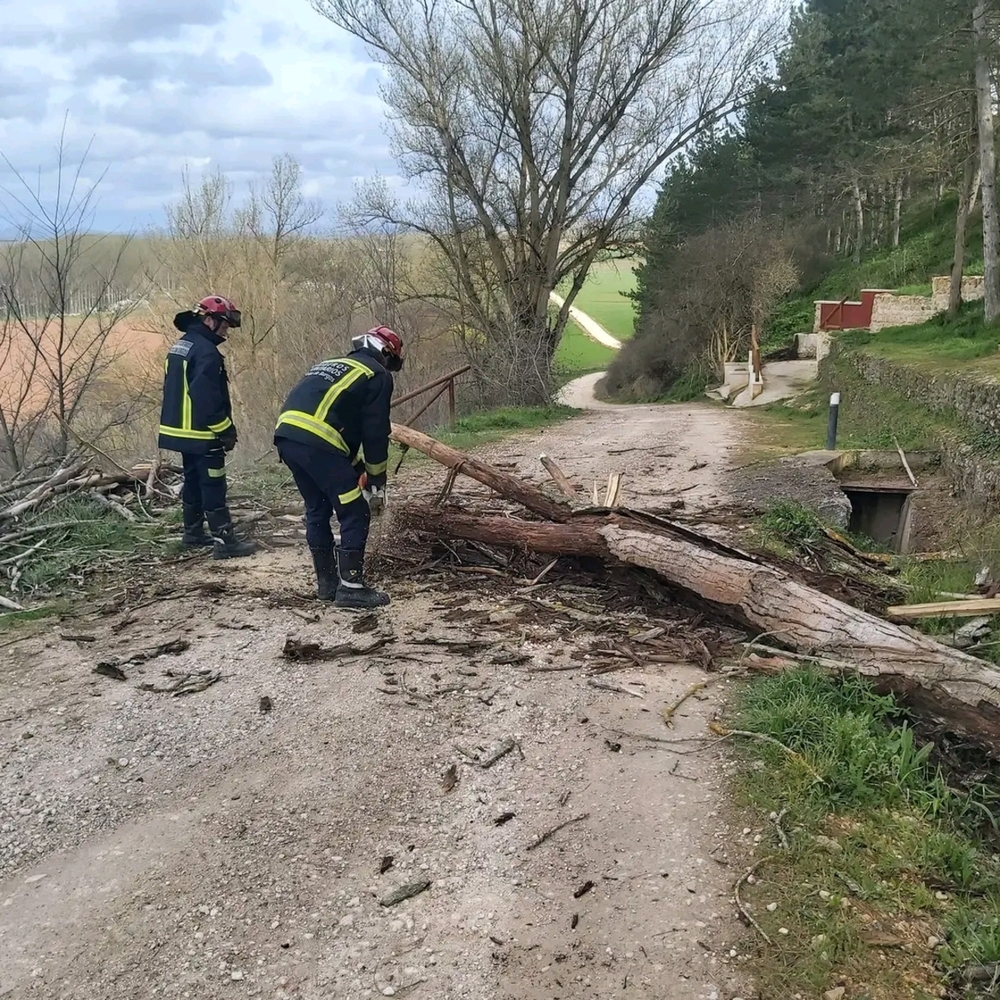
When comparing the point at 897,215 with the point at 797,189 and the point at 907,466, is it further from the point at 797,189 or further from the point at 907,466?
the point at 907,466

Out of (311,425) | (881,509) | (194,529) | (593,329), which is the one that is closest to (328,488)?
(311,425)

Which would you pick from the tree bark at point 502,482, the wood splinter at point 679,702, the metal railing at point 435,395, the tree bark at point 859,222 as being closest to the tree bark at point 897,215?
the tree bark at point 859,222

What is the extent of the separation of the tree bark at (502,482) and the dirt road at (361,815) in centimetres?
93

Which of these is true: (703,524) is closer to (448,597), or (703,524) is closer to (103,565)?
(448,597)

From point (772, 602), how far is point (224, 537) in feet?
13.4

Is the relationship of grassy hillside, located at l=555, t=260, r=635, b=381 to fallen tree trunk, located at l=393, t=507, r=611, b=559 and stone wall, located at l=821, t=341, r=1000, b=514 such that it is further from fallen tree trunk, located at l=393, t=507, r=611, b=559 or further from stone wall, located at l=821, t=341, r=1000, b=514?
fallen tree trunk, located at l=393, t=507, r=611, b=559

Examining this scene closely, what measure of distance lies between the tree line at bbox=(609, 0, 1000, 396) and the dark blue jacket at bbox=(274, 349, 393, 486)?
16287 millimetres

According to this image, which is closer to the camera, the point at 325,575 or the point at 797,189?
the point at 325,575

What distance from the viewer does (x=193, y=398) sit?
6094 mm

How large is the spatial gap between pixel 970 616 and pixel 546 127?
1802 centimetres

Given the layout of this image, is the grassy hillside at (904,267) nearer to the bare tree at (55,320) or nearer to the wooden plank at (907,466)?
the wooden plank at (907,466)

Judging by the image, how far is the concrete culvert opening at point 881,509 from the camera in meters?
9.02

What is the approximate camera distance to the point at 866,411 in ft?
41.1

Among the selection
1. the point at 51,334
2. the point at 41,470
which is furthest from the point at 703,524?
the point at 51,334
